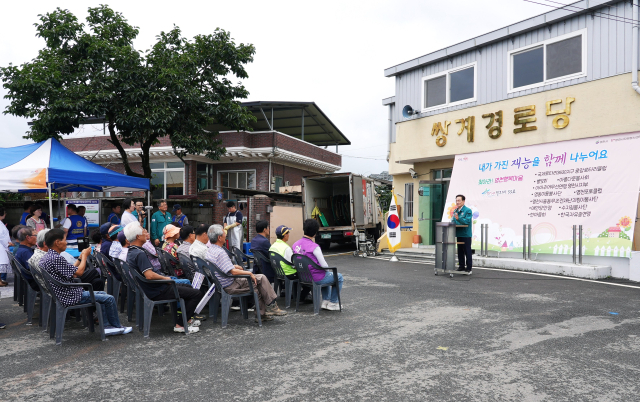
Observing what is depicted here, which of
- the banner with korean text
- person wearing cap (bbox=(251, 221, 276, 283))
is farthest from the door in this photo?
person wearing cap (bbox=(251, 221, 276, 283))

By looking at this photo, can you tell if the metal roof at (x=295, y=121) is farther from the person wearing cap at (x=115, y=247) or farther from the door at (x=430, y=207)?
the person wearing cap at (x=115, y=247)

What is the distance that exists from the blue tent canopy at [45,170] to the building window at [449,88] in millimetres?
9420

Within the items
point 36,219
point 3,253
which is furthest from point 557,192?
point 36,219

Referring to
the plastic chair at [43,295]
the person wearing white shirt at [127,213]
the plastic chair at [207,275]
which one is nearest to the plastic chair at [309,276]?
the plastic chair at [207,275]

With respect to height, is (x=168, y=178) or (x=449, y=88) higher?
(x=449, y=88)

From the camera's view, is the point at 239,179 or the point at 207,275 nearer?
the point at 207,275

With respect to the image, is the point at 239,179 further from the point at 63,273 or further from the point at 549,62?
the point at 63,273

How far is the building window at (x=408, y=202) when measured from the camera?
16578mm

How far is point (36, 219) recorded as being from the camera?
10.6m

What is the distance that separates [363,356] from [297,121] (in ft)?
76.9

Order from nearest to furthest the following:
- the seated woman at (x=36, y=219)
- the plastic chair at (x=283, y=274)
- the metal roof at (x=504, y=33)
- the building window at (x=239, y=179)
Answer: the plastic chair at (x=283, y=274), the seated woman at (x=36, y=219), the metal roof at (x=504, y=33), the building window at (x=239, y=179)

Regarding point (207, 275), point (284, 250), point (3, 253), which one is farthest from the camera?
point (3, 253)

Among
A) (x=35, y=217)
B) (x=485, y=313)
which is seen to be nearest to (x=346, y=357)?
(x=485, y=313)

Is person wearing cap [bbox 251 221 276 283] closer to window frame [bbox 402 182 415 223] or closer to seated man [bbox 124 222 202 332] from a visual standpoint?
seated man [bbox 124 222 202 332]
